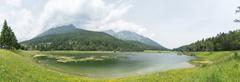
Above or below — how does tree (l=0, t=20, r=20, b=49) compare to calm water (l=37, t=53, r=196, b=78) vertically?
above

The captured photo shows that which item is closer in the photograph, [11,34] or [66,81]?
[66,81]

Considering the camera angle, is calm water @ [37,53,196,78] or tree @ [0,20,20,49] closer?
calm water @ [37,53,196,78]

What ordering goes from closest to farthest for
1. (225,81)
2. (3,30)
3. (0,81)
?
(0,81) → (225,81) → (3,30)

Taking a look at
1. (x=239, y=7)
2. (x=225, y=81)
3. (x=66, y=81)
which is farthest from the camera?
(x=239, y=7)

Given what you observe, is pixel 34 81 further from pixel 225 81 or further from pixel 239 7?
pixel 239 7

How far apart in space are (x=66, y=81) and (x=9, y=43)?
291 ft

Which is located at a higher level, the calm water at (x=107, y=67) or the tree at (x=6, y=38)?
the tree at (x=6, y=38)

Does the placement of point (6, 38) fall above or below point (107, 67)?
above

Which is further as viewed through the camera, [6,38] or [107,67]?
[6,38]

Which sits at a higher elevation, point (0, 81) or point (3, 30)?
point (3, 30)

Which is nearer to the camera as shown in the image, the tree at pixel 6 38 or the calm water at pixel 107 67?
the calm water at pixel 107 67

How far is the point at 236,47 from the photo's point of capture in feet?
566

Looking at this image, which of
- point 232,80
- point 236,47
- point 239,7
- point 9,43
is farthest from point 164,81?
point 236,47

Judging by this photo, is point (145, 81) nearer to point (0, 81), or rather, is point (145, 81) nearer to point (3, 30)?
point (0, 81)
